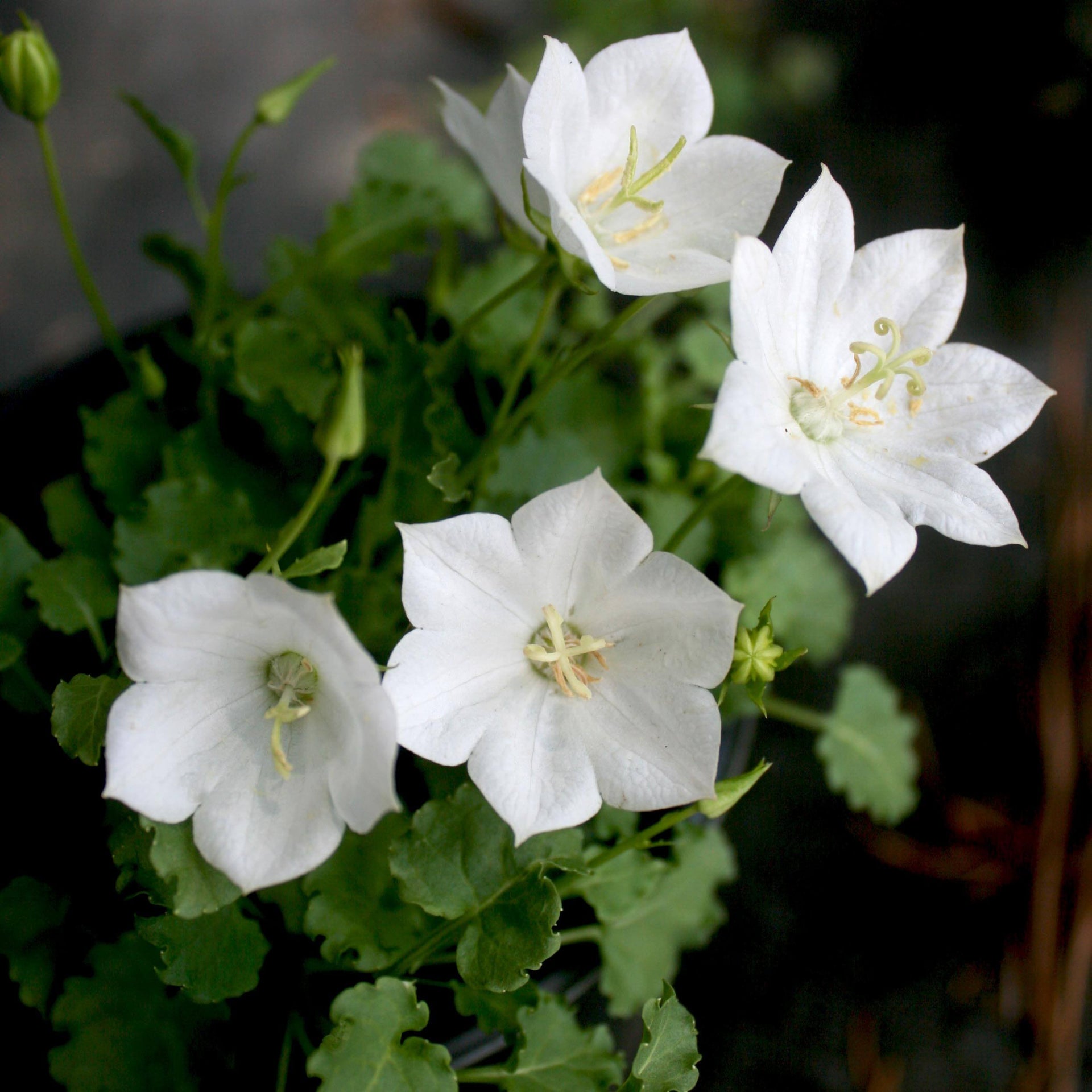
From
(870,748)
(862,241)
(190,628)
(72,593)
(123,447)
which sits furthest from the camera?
(862,241)

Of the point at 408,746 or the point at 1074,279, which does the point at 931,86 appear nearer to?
the point at 1074,279

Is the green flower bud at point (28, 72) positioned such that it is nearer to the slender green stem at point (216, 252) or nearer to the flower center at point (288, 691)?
the slender green stem at point (216, 252)

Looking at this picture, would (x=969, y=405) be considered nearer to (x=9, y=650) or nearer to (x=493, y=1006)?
(x=493, y=1006)

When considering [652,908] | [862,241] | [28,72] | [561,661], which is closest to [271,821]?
[561,661]

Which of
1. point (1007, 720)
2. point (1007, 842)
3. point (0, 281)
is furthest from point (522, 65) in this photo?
point (1007, 842)

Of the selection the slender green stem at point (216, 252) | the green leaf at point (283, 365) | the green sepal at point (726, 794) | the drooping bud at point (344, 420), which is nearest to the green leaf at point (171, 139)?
the slender green stem at point (216, 252)

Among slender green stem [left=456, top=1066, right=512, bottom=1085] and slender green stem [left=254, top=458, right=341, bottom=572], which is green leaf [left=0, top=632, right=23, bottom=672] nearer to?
slender green stem [left=254, top=458, right=341, bottom=572]

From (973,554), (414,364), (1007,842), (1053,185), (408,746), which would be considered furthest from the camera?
(1053,185)
